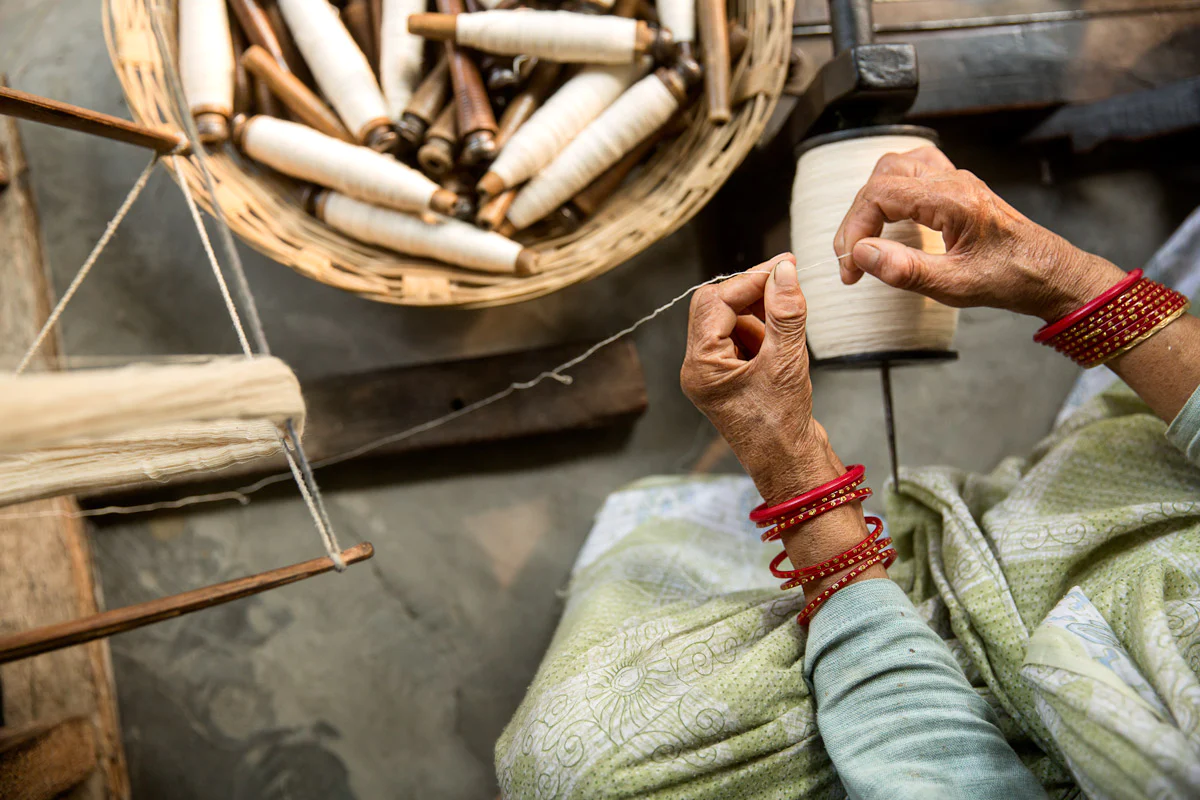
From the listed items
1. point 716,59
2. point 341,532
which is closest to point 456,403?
point 341,532

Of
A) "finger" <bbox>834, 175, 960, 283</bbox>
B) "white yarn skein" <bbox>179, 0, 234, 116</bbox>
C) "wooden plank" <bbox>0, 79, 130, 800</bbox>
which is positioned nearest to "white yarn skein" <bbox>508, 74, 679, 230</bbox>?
"finger" <bbox>834, 175, 960, 283</bbox>

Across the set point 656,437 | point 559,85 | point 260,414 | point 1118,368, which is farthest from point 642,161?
point 260,414

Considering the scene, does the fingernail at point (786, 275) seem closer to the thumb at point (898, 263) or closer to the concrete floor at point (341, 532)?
the thumb at point (898, 263)

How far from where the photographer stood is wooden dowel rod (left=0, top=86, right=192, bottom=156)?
2.26ft

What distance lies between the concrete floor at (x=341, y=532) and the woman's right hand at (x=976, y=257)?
1.93 ft

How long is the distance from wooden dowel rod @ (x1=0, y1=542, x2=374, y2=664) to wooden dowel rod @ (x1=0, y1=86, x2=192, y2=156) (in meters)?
0.48

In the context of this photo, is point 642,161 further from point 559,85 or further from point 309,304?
A: point 309,304

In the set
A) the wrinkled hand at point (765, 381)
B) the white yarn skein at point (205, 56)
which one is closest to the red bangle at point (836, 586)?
the wrinkled hand at point (765, 381)

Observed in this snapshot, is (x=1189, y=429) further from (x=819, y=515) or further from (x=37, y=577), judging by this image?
(x=37, y=577)

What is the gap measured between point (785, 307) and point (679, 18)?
0.62 m

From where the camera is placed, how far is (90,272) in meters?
1.30

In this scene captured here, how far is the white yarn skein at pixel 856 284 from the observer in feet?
3.02

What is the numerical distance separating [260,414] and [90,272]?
104cm

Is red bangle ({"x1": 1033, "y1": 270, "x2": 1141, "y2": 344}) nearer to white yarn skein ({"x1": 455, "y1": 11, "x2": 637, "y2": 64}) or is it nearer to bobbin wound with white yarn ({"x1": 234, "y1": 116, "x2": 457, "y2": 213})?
white yarn skein ({"x1": 455, "y1": 11, "x2": 637, "y2": 64})
